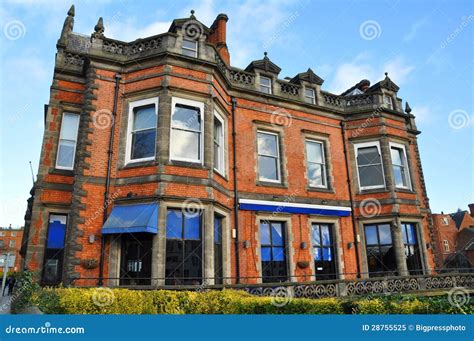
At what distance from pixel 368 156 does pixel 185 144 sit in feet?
33.4

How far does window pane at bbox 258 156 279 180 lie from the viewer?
15477 millimetres

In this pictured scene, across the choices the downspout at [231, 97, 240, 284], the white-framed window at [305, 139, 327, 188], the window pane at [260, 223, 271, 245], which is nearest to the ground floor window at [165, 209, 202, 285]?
the downspout at [231, 97, 240, 284]

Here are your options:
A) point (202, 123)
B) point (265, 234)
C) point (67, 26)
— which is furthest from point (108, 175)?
point (67, 26)

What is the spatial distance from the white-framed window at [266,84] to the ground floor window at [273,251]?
6619 millimetres

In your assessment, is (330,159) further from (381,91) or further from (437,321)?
(437,321)

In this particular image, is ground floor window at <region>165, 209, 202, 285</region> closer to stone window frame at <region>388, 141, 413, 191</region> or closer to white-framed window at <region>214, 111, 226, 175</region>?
white-framed window at <region>214, 111, 226, 175</region>

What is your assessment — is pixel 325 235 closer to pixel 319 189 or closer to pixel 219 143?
pixel 319 189

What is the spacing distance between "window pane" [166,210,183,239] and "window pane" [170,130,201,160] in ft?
7.14

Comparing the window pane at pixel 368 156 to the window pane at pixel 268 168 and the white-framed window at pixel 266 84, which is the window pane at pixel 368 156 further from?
the white-framed window at pixel 266 84

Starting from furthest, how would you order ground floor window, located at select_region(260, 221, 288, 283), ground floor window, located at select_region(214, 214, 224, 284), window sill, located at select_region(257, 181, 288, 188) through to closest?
window sill, located at select_region(257, 181, 288, 188), ground floor window, located at select_region(260, 221, 288, 283), ground floor window, located at select_region(214, 214, 224, 284)

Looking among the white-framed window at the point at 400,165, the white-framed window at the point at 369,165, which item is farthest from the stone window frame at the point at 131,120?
the white-framed window at the point at 400,165

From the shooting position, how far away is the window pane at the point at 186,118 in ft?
41.5

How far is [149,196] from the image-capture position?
11273 millimetres

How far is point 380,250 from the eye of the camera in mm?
16062
